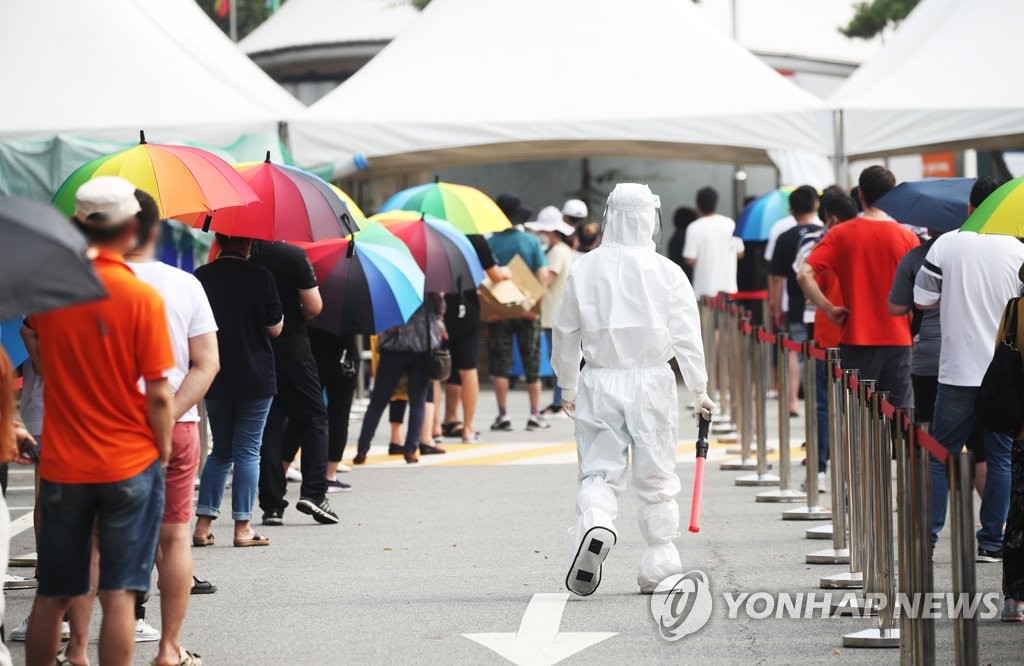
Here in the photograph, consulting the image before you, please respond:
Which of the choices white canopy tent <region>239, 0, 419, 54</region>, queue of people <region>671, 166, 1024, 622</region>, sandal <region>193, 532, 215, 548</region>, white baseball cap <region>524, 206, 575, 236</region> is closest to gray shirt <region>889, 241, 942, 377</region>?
queue of people <region>671, 166, 1024, 622</region>

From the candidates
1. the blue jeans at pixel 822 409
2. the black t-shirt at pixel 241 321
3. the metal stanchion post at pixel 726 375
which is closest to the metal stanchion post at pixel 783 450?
the blue jeans at pixel 822 409

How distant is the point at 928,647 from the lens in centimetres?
565

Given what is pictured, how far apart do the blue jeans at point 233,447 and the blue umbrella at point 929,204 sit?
12.1 ft

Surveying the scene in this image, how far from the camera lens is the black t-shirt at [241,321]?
8.31 m

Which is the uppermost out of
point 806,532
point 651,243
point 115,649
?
point 651,243

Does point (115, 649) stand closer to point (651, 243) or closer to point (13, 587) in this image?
point (13, 587)

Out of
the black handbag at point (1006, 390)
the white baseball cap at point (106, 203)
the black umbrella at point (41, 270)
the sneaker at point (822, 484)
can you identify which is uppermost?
the white baseball cap at point (106, 203)

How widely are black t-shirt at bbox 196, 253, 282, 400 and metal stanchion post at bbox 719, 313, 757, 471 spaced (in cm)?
482

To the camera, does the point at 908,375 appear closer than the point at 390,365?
Yes

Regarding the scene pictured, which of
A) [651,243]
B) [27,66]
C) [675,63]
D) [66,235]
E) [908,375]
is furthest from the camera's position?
[675,63]

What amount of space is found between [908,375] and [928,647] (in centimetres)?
462

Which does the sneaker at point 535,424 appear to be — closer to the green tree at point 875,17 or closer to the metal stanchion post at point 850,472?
the metal stanchion post at point 850,472

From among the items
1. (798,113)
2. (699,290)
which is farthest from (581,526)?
(699,290)

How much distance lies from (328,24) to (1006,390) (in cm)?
2502
